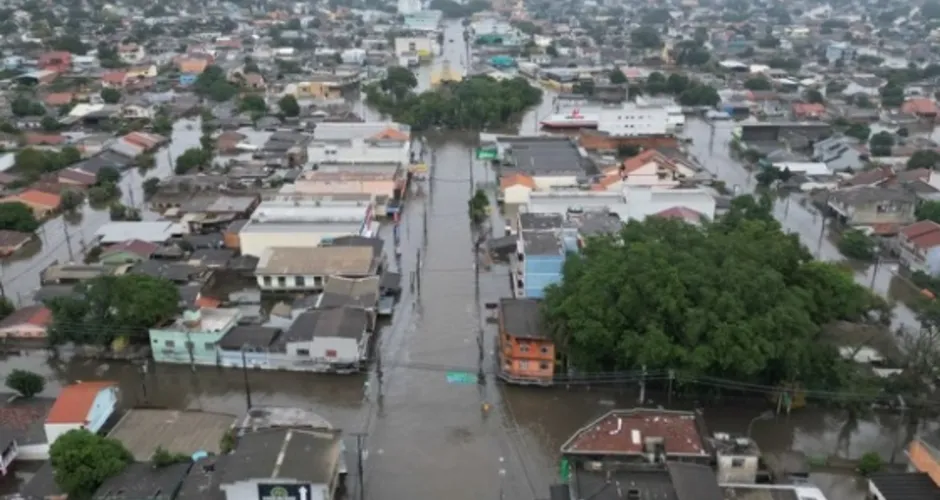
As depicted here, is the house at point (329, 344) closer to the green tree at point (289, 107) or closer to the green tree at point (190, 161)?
the green tree at point (190, 161)

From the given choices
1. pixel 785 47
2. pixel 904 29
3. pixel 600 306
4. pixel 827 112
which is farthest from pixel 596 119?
pixel 904 29

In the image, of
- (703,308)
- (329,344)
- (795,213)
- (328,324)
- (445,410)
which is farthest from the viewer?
(795,213)

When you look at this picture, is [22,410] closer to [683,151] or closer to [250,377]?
[250,377]

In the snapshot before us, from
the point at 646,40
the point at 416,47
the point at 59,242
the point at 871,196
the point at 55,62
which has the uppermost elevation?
the point at 646,40

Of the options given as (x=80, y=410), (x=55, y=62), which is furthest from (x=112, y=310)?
(x=55, y=62)

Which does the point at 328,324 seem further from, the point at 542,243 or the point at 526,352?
the point at 542,243

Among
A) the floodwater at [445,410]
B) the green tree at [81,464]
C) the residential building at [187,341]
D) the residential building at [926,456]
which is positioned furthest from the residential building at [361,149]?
the residential building at [926,456]
